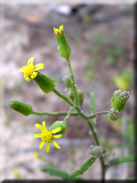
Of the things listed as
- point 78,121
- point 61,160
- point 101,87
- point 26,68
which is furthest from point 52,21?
point 26,68

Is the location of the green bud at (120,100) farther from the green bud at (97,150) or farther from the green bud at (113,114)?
the green bud at (97,150)

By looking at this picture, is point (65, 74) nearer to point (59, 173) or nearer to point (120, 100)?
point (59, 173)

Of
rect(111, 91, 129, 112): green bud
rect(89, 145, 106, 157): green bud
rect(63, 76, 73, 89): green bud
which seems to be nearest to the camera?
rect(111, 91, 129, 112): green bud

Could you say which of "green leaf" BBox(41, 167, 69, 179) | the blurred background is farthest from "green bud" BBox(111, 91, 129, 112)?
the blurred background

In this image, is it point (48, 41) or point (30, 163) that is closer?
point (30, 163)

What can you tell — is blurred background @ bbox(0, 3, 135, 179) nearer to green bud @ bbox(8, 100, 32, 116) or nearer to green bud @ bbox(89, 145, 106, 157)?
green bud @ bbox(89, 145, 106, 157)

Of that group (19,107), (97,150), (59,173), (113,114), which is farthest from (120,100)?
(59,173)

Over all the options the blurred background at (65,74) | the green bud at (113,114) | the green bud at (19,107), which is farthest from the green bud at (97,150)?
the blurred background at (65,74)

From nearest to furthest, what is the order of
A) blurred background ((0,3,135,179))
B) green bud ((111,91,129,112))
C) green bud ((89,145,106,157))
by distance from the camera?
1. green bud ((111,91,129,112))
2. green bud ((89,145,106,157))
3. blurred background ((0,3,135,179))

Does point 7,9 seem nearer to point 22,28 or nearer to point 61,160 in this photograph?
point 22,28
